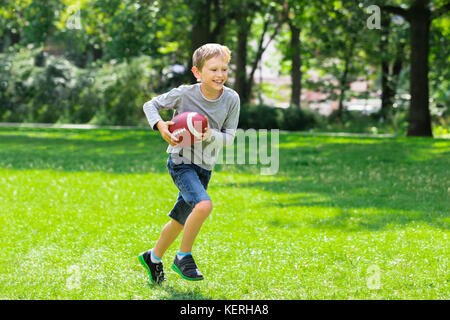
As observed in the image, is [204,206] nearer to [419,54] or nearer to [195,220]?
[195,220]

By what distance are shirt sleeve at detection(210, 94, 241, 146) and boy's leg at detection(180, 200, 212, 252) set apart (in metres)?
0.46

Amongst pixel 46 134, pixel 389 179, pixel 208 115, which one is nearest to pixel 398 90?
pixel 46 134

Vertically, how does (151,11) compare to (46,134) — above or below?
above

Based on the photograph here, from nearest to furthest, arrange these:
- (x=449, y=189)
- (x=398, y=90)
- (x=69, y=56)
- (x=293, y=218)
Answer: (x=293, y=218) < (x=449, y=189) < (x=398, y=90) < (x=69, y=56)

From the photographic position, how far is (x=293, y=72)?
35.5 meters

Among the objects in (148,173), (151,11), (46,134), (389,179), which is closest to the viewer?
(389,179)

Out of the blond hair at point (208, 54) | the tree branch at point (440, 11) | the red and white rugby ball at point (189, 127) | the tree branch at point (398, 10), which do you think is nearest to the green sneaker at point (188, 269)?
the red and white rugby ball at point (189, 127)

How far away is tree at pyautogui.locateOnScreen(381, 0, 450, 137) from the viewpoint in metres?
22.0

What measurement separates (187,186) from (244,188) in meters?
6.16

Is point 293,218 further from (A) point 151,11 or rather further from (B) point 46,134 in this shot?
(B) point 46,134

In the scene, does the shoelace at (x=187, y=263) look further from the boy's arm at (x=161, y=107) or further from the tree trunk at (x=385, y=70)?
the tree trunk at (x=385, y=70)

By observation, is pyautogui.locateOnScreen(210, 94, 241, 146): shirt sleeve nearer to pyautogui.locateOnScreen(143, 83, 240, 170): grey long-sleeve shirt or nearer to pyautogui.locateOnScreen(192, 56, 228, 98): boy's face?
pyautogui.locateOnScreen(143, 83, 240, 170): grey long-sleeve shirt

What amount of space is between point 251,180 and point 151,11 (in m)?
11.1

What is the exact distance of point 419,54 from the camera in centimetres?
2220
